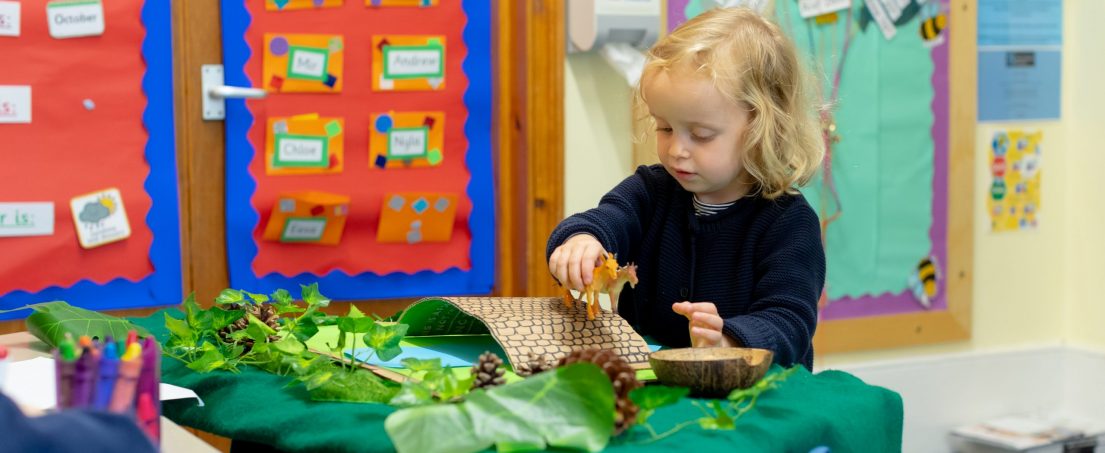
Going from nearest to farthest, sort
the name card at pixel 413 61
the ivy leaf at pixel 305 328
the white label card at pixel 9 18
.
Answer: the ivy leaf at pixel 305 328 → the white label card at pixel 9 18 → the name card at pixel 413 61

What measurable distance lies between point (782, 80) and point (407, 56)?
155 centimetres

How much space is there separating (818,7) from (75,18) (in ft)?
6.08

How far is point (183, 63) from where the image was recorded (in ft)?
8.66

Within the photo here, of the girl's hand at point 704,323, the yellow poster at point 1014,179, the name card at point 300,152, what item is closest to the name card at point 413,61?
the name card at point 300,152

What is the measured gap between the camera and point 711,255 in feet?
4.73

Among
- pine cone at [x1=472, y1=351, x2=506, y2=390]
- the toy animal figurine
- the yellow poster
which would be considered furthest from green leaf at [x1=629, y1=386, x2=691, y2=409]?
the yellow poster

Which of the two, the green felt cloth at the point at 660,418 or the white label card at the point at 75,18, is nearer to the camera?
the green felt cloth at the point at 660,418

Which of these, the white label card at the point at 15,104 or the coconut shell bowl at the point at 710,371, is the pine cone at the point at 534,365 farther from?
the white label card at the point at 15,104

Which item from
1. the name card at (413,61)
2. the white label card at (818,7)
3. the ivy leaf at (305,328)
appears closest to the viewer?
the ivy leaf at (305,328)

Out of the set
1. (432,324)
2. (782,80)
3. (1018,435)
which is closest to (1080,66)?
(1018,435)

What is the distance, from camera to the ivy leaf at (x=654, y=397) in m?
0.88

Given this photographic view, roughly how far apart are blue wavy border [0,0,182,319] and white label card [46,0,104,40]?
0.10 m

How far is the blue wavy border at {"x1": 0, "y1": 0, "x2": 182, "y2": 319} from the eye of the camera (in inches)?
102

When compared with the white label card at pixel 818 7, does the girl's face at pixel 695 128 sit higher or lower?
lower
